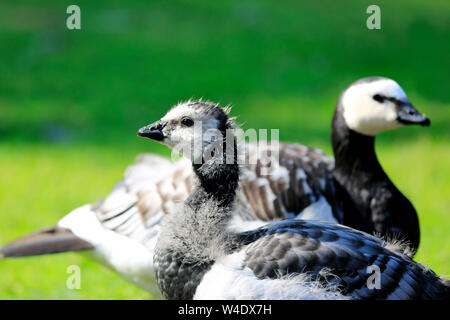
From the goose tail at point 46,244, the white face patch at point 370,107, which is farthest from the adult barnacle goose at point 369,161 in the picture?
the goose tail at point 46,244

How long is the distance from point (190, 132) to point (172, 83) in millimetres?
6038

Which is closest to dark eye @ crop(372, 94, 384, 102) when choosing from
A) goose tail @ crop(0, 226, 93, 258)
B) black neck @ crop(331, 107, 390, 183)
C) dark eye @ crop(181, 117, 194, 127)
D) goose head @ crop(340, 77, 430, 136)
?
goose head @ crop(340, 77, 430, 136)

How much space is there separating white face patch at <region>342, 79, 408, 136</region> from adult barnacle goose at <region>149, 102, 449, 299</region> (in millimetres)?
1139

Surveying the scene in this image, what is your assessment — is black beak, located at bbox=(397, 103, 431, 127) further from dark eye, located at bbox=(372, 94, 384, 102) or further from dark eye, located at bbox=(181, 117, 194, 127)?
dark eye, located at bbox=(181, 117, 194, 127)

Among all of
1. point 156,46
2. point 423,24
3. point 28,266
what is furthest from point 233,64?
point 28,266

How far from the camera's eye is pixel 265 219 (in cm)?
385

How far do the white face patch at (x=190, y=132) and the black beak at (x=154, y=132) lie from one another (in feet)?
0.06

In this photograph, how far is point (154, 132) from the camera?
9.91 feet

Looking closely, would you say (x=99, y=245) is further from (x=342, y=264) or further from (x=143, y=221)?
(x=342, y=264)

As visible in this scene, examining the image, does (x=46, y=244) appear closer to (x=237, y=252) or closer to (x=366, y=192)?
(x=237, y=252)

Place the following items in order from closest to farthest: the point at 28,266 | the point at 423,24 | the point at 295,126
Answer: the point at 28,266 → the point at 295,126 → the point at 423,24

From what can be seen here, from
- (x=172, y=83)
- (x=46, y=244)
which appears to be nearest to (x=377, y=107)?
(x=46, y=244)

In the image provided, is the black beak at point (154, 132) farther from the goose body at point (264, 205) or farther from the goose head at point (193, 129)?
the goose body at point (264, 205)

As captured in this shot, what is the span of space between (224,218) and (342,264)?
58 cm
